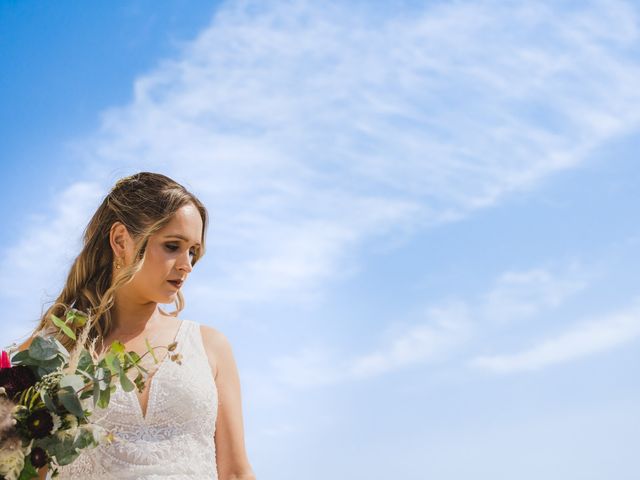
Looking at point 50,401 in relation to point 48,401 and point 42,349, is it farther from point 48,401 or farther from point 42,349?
point 42,349

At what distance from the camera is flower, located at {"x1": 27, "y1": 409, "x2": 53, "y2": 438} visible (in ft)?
12.4

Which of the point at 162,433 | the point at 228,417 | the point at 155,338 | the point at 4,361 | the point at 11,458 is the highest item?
the point at 155,338

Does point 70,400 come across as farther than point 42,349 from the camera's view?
No

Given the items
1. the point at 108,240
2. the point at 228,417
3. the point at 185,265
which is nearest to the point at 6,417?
the point at 185,265

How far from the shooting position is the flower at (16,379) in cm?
385

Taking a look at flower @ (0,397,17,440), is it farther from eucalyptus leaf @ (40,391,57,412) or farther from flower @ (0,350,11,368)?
flower @ (0,350,11,368)

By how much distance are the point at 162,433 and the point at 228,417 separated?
0.49 metres

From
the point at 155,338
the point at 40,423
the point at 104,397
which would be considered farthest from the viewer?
the point at 155,338

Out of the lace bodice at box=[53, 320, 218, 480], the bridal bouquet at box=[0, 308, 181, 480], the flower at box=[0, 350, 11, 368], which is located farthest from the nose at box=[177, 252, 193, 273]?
the flower at box=[0, 350, 11, 368]

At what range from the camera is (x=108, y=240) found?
19.9ft

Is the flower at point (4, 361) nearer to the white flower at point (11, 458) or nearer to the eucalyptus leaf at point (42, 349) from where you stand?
the eucalyptus leaf at point (42, 349)

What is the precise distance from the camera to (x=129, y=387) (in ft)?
13.0

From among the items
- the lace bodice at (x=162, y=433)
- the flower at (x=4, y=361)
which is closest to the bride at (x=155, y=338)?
the lace bodice at (x=162, y=433)

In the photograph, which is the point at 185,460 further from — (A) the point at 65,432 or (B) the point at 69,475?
(A) the point at 65,432
